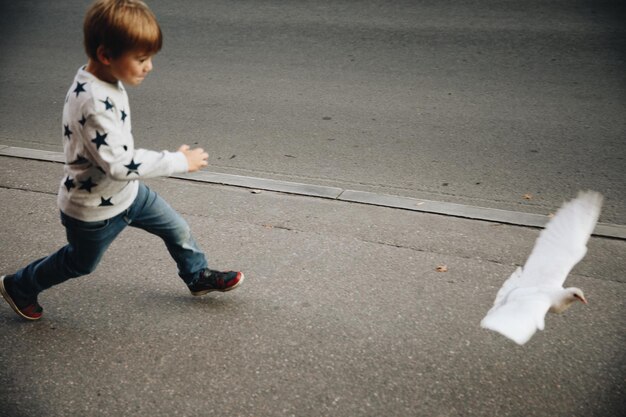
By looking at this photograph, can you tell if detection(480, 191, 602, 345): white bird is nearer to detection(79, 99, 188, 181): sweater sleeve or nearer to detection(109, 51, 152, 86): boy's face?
detection(79, 99, 188, 181): sweater sleeve

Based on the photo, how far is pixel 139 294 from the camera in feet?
10.9

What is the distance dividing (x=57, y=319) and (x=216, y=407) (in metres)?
1.14

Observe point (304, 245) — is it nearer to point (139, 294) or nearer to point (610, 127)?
point (139, 294)

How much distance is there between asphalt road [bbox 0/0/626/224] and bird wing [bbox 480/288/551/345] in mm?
2187

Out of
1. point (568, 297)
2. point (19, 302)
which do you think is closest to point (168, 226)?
point (19, 302)

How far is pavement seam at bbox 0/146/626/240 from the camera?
13.3ft

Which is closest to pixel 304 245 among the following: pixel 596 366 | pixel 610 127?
pixel 596 366

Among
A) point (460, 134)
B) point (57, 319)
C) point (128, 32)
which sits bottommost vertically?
point (57, 319)

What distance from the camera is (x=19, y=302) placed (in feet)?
9.86

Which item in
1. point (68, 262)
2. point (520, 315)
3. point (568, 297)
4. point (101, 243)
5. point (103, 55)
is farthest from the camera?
point (68, 262)

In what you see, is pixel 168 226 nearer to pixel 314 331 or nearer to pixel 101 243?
pixel 101 243

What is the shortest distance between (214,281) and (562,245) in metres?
1.77

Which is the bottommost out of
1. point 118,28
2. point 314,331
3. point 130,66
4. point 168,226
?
point 314,331

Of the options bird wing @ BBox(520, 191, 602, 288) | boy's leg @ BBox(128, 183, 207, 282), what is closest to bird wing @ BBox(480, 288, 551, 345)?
bird wing @ BBox(520, 191, 602, 288)
